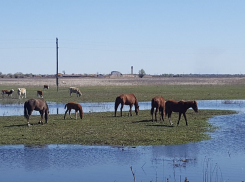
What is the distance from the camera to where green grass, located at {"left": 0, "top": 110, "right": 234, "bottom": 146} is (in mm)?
17234

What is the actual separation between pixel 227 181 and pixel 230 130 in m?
9.00

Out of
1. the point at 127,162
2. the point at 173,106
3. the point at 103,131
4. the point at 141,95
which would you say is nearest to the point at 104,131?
the point at 103,131

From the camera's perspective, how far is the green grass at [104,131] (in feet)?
56.5

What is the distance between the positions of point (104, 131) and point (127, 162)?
559 centimetres

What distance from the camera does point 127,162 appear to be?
45.8 feet

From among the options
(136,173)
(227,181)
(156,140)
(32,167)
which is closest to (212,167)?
(227,181)

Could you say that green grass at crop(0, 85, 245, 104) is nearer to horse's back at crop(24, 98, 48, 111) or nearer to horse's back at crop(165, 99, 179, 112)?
horse's back at crop(24, 98, 48, 111)

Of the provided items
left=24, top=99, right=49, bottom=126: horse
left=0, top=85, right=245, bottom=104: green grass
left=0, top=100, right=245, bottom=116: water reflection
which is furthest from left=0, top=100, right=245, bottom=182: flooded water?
left=0, top=85, right=245, bottom=104: green grass

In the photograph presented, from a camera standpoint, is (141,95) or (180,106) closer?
(180,106)

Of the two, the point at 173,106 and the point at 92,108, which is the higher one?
the point at 173,106

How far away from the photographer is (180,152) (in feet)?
49.9

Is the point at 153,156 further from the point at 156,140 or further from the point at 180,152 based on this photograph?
the point at 156,140

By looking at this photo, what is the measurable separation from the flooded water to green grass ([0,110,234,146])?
2.61 ft

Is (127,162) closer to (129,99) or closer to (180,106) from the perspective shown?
(180,106)
